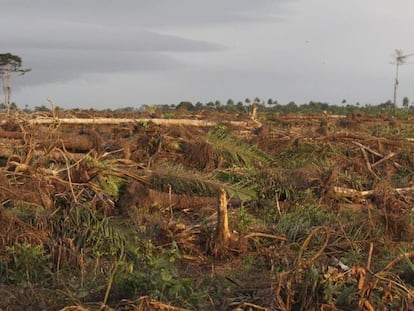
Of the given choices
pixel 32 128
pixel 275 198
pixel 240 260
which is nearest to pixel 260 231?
pixel 240 260

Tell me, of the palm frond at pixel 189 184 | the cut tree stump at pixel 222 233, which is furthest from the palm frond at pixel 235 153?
the cut tree stump at pixel 222 233

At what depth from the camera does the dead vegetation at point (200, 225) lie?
151 inches

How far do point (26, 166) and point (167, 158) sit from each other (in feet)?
10.2

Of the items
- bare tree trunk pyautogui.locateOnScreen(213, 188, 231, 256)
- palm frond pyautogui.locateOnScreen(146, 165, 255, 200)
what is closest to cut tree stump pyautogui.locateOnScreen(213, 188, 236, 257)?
bare tree trunk pyautogui.locateOnScreen(213, 188, 231, 256)

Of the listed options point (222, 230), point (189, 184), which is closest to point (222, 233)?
point (222, 230)

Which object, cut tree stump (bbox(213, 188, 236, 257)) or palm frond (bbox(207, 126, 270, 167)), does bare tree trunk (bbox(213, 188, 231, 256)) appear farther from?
palm frond (bbox(207, 126, 270, 167))

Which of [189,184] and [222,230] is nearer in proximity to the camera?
[222,230]

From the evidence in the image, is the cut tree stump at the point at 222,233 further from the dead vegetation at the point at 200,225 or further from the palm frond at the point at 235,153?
the palm frond at the point at 235,153

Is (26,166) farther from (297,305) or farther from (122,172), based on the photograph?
(297,305)

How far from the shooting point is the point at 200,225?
223 inches

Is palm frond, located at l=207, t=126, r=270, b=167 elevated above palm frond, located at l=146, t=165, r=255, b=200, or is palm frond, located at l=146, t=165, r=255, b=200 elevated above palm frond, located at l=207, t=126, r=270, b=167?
palm frond, located at l=207, t=126, r=270, b=167

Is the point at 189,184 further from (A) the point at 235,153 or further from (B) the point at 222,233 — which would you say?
(A) the point at 235,153

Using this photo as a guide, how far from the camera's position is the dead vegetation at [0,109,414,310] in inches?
151

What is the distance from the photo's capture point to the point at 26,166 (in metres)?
6.77
